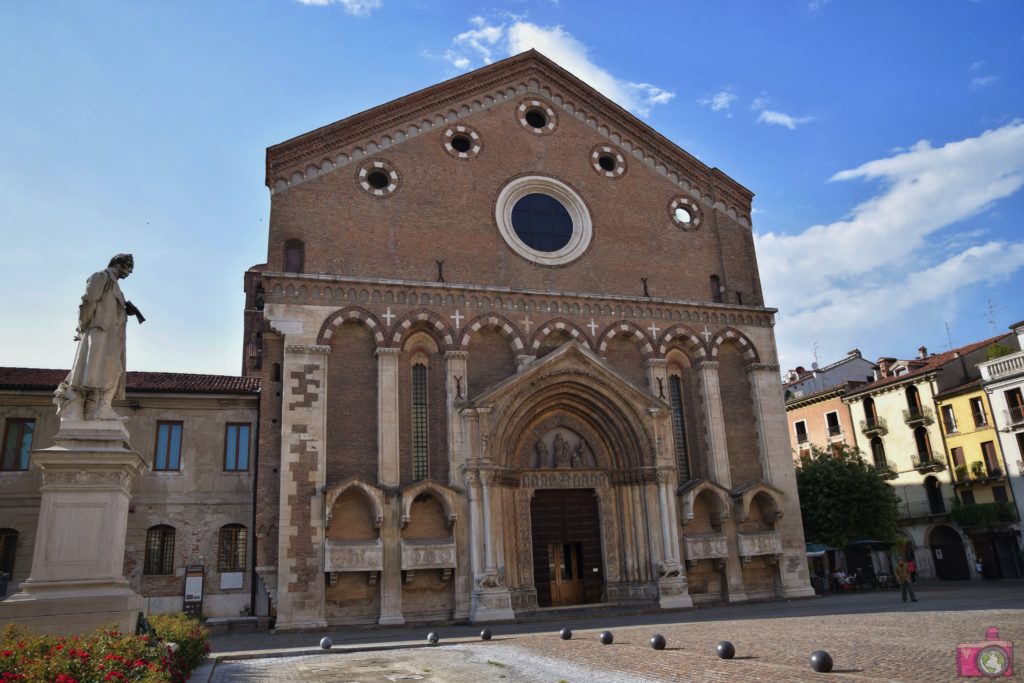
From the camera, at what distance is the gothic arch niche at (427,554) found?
2159 cm

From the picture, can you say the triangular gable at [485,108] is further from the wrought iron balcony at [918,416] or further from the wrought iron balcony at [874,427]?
the wrought iron balcony at [874,427]

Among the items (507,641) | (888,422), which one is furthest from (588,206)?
(888,422)

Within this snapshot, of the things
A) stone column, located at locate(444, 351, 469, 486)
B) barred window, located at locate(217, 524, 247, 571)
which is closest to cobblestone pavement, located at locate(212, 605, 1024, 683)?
stone column, located at locate(444, 351, 469, 486)

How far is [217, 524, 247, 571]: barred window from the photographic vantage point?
24.5 m

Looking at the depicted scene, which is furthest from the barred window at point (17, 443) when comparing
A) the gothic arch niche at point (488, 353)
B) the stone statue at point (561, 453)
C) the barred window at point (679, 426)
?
the barred window at point (679, 426)

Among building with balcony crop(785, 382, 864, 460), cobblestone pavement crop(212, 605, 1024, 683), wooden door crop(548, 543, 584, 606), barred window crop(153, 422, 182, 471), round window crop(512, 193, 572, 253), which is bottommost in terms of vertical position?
cobblestone pavement crop(212, 605, 1024, 683)

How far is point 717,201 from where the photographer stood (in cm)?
2947

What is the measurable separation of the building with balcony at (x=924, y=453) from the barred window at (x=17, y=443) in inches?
1504

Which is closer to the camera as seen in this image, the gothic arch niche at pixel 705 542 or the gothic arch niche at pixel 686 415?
the gothic arch niche at pixel 705 542

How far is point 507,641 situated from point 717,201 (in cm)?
1935

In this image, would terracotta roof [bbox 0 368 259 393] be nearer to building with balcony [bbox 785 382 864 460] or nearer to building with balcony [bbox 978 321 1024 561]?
building with balcony [bbox 785 382 864 460]

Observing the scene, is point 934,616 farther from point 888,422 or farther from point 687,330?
point 888,422

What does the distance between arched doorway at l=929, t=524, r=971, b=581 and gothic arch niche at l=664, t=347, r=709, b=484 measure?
76.2 feet

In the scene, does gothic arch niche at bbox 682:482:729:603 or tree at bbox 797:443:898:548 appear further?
tree at bbox 797:443:898:548
